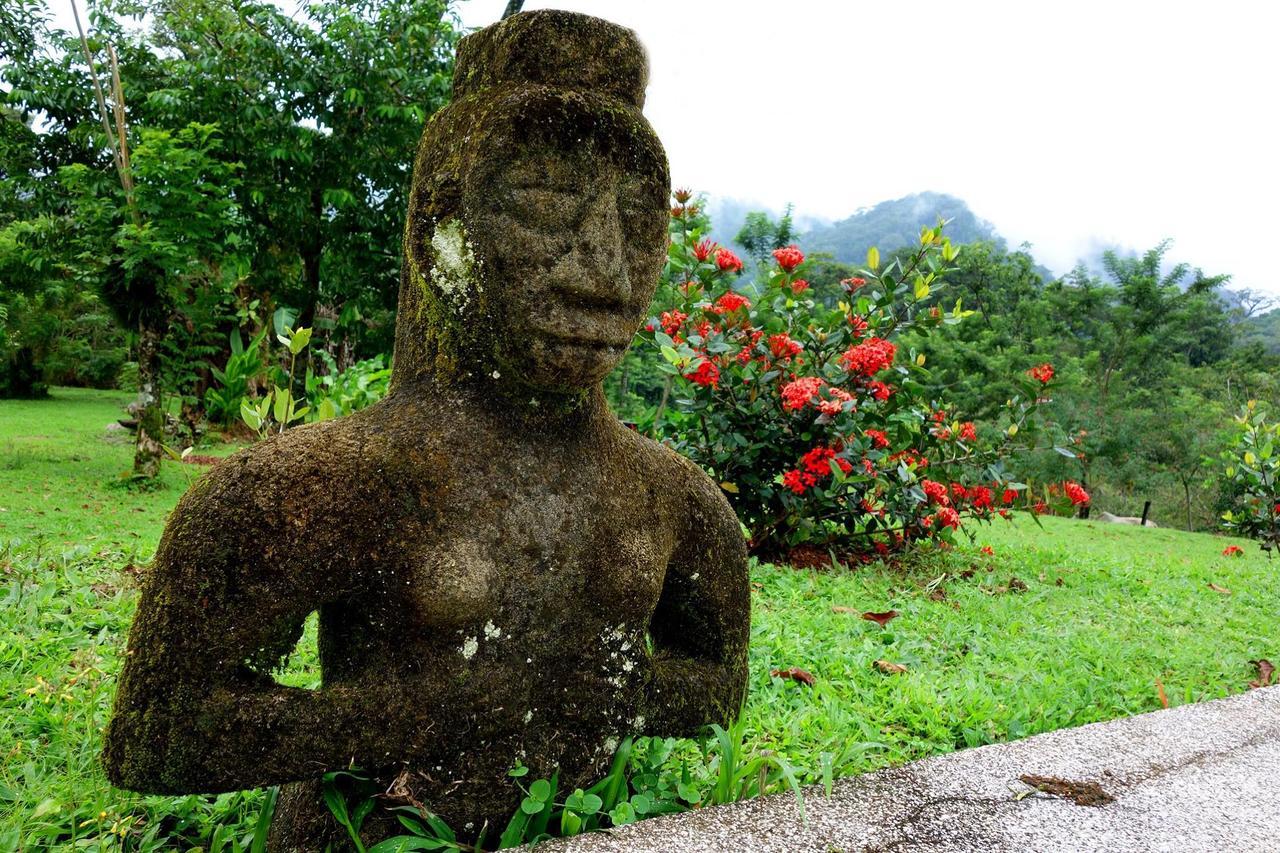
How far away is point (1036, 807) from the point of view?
1849 mm

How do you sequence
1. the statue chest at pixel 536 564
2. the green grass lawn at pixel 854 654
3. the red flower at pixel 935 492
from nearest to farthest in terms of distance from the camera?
the statue chest at pixel 536 564, the green grass lawn at pixel 854 654, the red flower at pixel 935 492

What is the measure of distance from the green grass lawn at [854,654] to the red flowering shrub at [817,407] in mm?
415

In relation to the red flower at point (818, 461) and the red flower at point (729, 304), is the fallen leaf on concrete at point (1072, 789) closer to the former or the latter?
the red flower at point (818, 461)

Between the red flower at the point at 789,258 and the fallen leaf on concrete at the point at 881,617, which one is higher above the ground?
the red flower at the point at 789,258

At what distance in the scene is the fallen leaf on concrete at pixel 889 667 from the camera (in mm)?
3297

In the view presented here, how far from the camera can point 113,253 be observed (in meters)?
7.35

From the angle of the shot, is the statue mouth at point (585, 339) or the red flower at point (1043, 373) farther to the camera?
the red flower at point (1043, 373)

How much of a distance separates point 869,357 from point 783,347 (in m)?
0.47

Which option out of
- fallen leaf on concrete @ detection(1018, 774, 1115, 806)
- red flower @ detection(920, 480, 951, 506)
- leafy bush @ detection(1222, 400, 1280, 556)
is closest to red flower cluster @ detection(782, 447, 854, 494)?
red flower @ detection(920, 480, 951, 506)

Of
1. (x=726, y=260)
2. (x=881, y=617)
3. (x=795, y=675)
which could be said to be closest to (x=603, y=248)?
(x=795, y=675)

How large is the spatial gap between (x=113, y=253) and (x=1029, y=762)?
784cm

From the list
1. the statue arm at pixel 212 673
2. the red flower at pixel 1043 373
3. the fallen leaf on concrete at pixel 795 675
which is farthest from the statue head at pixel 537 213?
the red flower at pixel 1043 373

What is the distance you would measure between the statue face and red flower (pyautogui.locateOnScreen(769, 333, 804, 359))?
129 inches

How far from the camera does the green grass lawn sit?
81.1 inches
